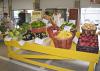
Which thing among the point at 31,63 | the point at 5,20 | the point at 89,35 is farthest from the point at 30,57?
the point at 5,20

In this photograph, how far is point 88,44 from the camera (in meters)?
3.21

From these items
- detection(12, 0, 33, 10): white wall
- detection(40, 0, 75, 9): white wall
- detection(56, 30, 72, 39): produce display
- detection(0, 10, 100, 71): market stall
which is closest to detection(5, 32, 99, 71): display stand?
detection(0, 10, 100, 71): market stall

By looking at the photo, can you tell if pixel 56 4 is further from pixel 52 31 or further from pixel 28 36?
pixel 52 31

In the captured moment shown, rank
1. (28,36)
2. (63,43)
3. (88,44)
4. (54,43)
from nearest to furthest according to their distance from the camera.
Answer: (88,44), (63,43), (54,43), (28,36)

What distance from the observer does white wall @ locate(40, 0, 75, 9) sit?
37.7ft

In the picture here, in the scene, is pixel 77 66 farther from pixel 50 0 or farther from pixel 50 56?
pixel 50 0

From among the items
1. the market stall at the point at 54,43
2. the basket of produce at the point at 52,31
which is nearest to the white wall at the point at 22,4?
the market stall at the point at 54,43

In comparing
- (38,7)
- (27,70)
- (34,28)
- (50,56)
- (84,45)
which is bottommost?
(27,70)

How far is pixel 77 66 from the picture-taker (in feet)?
11.4

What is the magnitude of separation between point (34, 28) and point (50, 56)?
0.81m

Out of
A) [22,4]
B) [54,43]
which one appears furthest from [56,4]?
[54,43]

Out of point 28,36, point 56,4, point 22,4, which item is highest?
point 22,4

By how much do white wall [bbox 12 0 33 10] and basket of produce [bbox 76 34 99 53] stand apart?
10.2m

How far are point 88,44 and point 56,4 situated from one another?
9.06m
